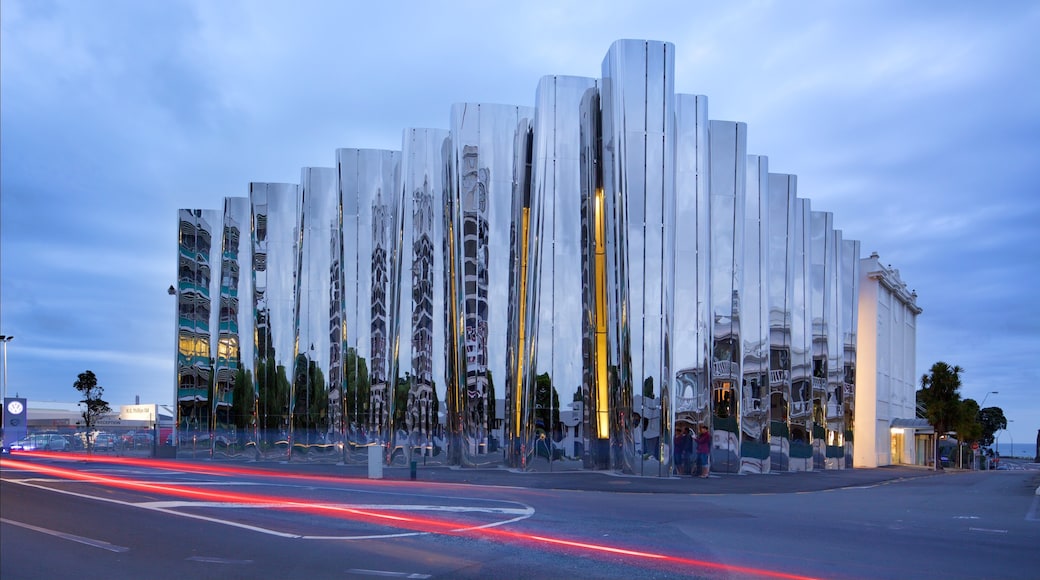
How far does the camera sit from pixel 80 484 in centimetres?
2508

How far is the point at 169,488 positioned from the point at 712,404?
18.5 meters

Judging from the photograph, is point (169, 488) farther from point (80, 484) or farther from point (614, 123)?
point (614, 123)

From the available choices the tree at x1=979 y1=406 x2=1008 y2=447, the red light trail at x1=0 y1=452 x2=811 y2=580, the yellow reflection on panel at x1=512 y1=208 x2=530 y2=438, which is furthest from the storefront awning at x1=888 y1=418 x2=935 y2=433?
the tree at x1=979 y1=406 x2=1008 y2=447

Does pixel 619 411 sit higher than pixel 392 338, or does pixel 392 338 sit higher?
pixel 392 338

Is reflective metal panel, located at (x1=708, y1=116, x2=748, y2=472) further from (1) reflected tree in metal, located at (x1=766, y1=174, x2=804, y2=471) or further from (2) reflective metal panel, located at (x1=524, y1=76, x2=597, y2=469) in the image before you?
(2) reflective metal panel, located at (x1=524, y1=76, x2=597, y2=469)

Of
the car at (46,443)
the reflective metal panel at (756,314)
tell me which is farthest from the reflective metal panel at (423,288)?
the car at (46,443)

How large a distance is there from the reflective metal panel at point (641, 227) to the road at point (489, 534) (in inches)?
282

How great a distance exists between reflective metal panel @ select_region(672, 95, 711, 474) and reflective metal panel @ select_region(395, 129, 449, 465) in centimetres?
1065

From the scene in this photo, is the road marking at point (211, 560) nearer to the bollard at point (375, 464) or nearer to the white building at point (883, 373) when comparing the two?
the bollard at point (375, 464)

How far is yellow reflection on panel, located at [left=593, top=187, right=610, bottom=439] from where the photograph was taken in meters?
33.8

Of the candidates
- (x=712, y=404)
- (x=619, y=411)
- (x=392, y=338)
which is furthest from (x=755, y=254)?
(x=392, y=338)

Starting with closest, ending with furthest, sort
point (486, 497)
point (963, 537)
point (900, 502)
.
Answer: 1. point (963, 537)
2. point (486, 497)
3. point (900, 502)

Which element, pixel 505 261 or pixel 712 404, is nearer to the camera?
pixel 712 404

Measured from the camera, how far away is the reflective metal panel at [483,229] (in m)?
35.7
